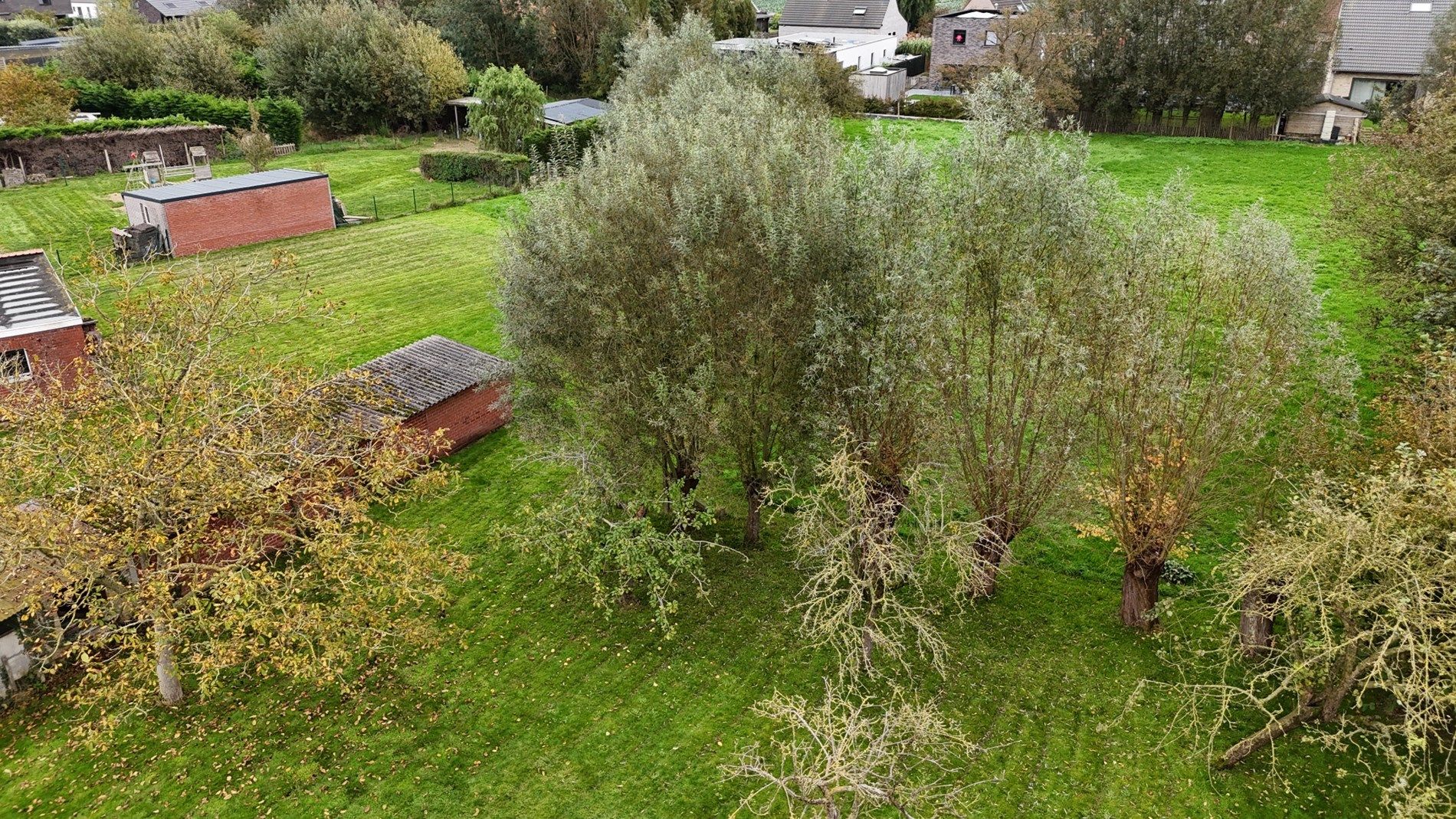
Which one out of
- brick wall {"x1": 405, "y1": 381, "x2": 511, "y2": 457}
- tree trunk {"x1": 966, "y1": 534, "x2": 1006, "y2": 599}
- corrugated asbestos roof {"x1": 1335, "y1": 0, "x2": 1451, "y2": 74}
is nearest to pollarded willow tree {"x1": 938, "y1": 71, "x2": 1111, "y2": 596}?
tree trunk {"x1": 966, "y1": 534, "x2": 1006, "y2": 599}

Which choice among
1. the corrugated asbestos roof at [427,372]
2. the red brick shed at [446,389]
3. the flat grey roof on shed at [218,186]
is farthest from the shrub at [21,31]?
the red brick shed at [446,389]

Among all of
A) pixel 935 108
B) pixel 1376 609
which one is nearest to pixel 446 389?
pixel 1376 609

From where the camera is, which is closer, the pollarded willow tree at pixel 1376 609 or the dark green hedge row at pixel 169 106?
the pollarded willow tree at pixel 1376 609

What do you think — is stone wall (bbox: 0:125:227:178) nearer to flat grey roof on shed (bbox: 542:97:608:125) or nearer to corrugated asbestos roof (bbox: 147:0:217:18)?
flat grey roof on shed (bbox: 542:97:608:125)

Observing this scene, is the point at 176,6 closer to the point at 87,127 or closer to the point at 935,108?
the point at 87,127

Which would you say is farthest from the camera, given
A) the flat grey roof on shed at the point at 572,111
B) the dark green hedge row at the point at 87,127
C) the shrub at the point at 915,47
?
the shrub at the point at 915,47

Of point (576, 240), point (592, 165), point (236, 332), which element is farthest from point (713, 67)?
point (236, 332)

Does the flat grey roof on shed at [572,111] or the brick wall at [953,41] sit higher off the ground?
the brick wall at [953,41]

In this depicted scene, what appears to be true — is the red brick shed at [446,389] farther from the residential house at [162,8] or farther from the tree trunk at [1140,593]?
the residential house at [162,8]
